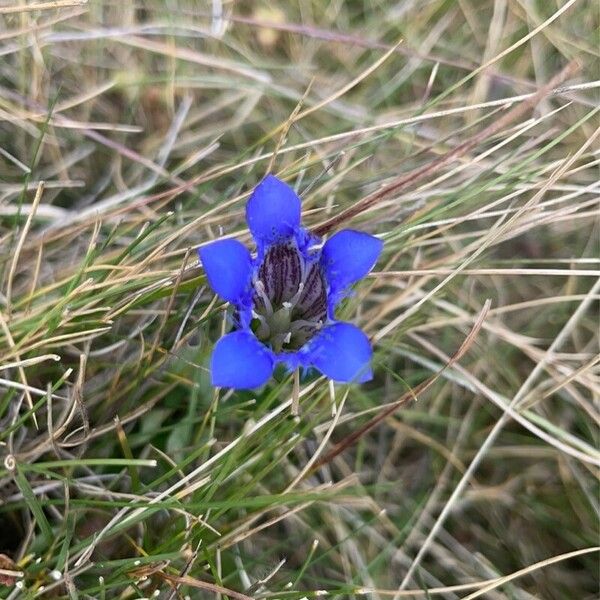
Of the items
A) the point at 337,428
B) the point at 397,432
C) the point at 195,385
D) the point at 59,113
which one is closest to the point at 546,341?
the point at 397,432

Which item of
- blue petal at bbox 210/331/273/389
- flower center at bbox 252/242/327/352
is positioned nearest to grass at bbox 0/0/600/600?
flower center at bbox 252/242/327/352

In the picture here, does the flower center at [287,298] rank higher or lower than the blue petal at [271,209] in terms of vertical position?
lower

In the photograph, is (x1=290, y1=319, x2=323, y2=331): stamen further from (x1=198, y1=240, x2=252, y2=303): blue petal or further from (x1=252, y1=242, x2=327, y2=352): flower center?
(x1=198, y1=240, x2=252, y2=303): blue petal

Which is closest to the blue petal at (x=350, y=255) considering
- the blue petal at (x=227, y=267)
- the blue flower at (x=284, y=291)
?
the blue flower at (x=284, y=291)

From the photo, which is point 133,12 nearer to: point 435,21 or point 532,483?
point 435,21

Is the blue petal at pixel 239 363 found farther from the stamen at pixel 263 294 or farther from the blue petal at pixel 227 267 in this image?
the stamen at pixel 263 294

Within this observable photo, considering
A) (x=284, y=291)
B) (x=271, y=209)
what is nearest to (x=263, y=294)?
(x=284, y=291)
